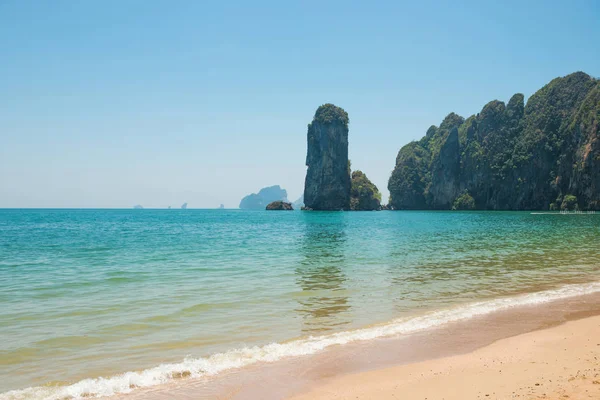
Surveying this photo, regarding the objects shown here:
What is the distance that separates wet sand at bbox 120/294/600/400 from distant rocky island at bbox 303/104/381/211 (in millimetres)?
143833

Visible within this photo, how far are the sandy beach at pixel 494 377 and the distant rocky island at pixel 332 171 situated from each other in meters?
145

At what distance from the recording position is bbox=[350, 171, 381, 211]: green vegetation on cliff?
521 ft

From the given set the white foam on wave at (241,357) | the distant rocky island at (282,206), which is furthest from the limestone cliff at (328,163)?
the white foam on wave at (241,357)

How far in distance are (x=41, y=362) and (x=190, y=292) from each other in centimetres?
599

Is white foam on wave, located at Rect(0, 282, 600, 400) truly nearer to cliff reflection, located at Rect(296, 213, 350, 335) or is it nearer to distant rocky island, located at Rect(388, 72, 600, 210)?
cliff reflection, located at Rect(296, 213, 350, 335)

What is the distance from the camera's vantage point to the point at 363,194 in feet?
525

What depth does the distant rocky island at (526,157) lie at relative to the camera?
107750mm

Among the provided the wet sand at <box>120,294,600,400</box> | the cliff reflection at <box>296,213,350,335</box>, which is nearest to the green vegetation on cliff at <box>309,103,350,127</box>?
the cliff reflection at <box>296,213,350,335</box>

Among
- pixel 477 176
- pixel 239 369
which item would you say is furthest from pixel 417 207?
pixel 239 369

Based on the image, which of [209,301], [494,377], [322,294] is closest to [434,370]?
[494,377]

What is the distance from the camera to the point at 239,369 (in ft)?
23.7

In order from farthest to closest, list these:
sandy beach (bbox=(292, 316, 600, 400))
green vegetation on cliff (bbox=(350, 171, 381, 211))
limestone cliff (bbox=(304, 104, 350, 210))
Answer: green vegetation on cliff (bbox=(350, 171, 381, 211)) → limestone cliff (bbox=(304, 104, 350, 210)) → sandy beach (bbox=(292, 316, 600, 400))

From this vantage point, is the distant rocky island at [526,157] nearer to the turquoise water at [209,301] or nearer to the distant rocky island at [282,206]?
the distant rocky island at [282,206]

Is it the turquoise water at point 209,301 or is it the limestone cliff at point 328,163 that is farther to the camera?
the limestone cliff at point 328,163
